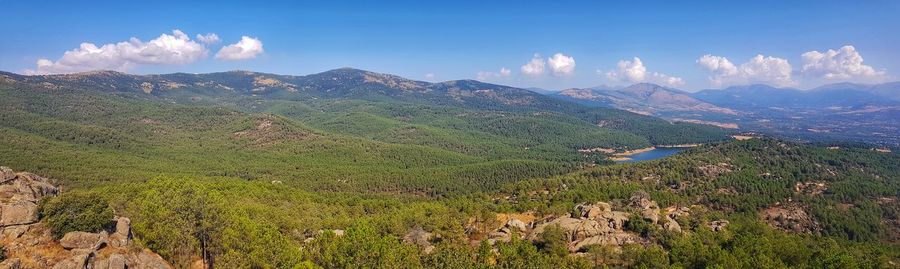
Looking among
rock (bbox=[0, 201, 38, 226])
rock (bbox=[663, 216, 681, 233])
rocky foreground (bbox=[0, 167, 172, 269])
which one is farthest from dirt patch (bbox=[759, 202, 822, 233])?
rock (bbox=[0, 201, 38, 226])

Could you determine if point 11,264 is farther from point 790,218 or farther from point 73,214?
point 790,218

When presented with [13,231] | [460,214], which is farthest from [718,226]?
[13,231]

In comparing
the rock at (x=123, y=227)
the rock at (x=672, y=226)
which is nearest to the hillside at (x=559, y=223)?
the rock at (x=672, y=226)

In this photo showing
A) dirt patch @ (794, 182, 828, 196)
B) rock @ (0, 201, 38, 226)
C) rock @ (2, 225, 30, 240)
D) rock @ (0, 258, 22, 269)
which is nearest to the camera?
rock @ (0, 258, 22, 269)

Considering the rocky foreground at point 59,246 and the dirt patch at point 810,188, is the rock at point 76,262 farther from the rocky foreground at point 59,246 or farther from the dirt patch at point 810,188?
the dirt patch at point 810,188

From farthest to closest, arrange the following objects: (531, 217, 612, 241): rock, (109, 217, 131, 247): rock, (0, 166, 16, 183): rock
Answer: (531, 217, 612, 241): rock
(0, 166, 16, 183): rock
(109, 217, 131, 247): rock

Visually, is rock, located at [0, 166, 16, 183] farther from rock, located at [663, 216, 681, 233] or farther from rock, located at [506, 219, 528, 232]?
rock, located at [663, 216, 681, 233]

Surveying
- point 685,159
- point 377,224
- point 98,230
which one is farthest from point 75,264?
point 685,159
